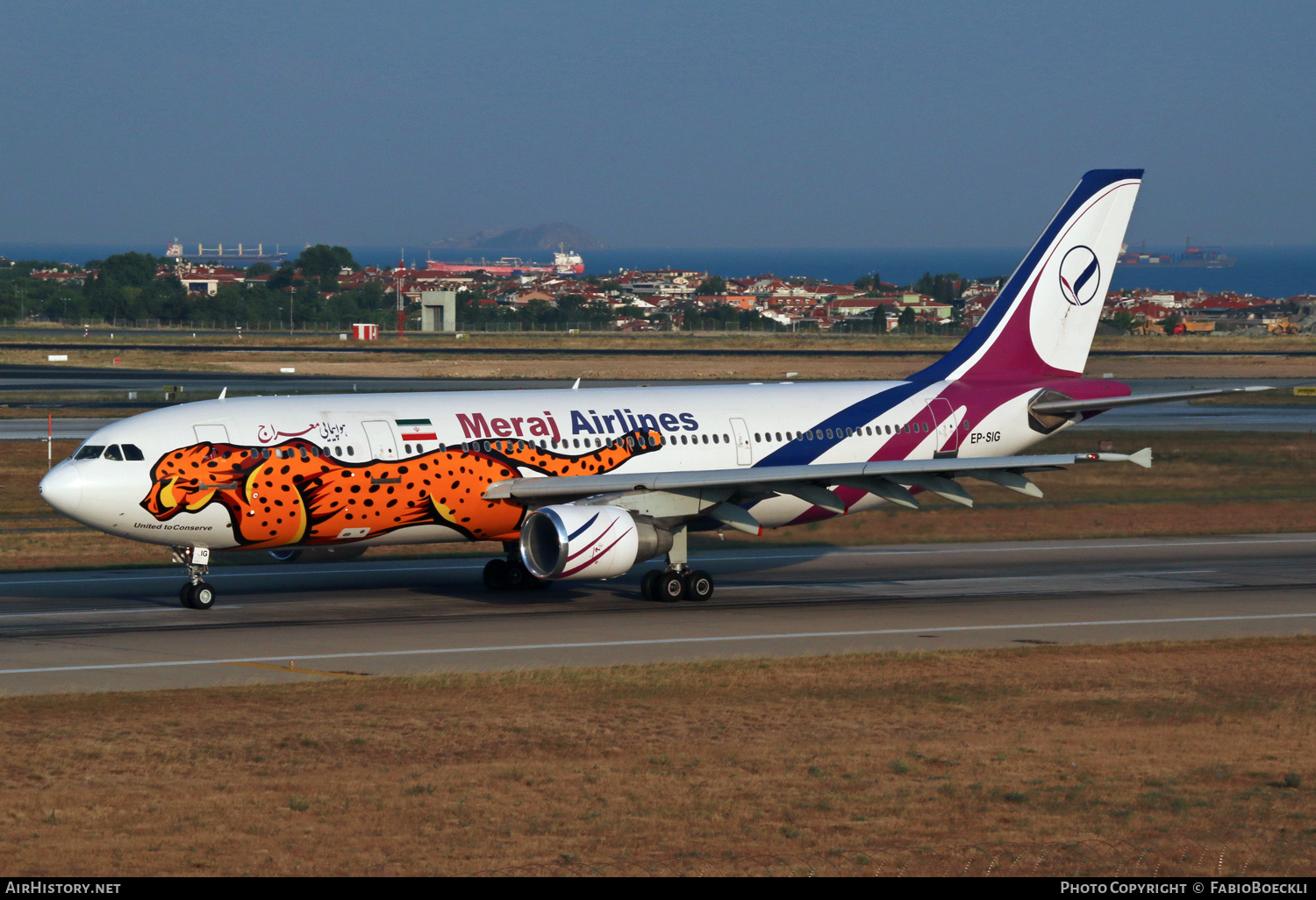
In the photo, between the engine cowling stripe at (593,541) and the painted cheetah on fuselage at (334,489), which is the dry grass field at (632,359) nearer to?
the painted cheetah on fuselage at (334,489)

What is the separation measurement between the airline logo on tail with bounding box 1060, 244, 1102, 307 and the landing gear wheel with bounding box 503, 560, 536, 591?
1622 cm

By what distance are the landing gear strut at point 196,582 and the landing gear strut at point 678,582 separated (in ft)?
30.8

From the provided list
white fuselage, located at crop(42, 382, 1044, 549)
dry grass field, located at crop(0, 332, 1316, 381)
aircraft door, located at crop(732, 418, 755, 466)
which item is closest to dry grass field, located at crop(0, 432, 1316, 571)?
white fuselage, located at crop(42, 382, 1044, 549)

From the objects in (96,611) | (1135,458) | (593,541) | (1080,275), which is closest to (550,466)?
(593,541)

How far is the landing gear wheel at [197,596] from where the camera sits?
31.3 m

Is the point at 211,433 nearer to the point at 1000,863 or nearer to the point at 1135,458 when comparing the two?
the point at 1135,458

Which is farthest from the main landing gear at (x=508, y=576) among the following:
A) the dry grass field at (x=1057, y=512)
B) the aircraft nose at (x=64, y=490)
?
the aircraft nose at (x=64, y=490)

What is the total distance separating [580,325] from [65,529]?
142 meters

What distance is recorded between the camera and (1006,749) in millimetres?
19922

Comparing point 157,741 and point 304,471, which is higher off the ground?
point 304,471

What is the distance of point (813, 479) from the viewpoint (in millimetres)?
32250

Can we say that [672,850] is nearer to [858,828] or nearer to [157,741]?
[858,828]

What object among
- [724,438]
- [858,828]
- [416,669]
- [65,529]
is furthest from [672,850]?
[65,529]

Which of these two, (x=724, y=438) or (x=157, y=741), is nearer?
(x=157, y=741)
